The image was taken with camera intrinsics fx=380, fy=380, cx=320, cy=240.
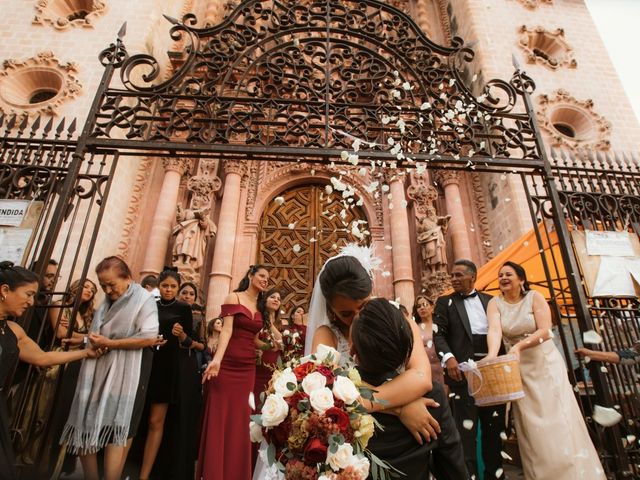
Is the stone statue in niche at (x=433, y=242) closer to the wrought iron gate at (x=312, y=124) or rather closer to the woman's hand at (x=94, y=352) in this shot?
the wrought iron gate at (x=312, y=124)

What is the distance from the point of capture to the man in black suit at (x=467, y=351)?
3715 mm

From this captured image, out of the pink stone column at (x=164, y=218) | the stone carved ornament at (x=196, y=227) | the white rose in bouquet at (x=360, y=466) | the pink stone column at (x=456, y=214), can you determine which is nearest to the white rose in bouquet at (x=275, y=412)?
the white rose in bouquet at (x=360, y=466)

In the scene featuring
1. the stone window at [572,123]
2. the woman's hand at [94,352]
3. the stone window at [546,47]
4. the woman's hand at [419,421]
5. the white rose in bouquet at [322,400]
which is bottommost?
the woman's hand at [419,421]

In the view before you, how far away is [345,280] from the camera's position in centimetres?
224

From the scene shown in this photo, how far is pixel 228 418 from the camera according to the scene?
376 centimetres

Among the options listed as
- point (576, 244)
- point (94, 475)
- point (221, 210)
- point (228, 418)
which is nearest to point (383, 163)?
point (576, 244)

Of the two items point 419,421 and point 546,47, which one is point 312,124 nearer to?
point 419,421

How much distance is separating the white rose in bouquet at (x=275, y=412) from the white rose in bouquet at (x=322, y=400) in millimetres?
136

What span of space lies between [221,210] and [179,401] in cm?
615

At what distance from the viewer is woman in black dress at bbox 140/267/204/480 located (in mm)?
3965

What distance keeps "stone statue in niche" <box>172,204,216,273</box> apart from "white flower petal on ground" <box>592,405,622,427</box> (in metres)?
7.44

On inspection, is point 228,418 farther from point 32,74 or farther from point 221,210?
point 32,74

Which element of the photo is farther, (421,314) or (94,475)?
(421,314)

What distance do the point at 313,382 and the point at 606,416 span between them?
377 cm
